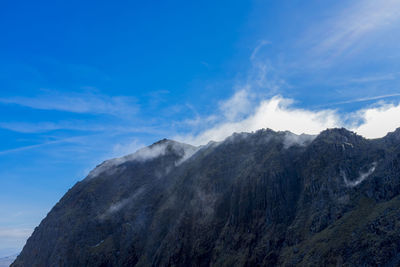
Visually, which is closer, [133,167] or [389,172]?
[389,172]

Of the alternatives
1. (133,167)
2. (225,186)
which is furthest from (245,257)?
(133,167)

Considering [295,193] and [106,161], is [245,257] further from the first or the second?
[106,161]

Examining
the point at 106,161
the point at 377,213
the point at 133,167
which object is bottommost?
the point at 377,213

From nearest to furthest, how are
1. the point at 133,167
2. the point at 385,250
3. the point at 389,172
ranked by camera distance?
the point at 385,250
the point at 389,172
the point at 133,167

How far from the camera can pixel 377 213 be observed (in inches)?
Result: 2751

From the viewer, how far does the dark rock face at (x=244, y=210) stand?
240 ft

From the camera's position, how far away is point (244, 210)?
331ft

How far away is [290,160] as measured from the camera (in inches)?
4250

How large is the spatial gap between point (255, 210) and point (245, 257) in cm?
1702

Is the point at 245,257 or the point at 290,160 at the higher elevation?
the point at 290,160

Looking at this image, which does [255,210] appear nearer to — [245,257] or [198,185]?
[245,257]

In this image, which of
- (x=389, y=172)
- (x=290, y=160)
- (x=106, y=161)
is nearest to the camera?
(x=389, y=172)

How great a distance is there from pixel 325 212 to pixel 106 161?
477 ft

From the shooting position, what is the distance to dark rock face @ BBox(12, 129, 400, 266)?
73125 millimetres
